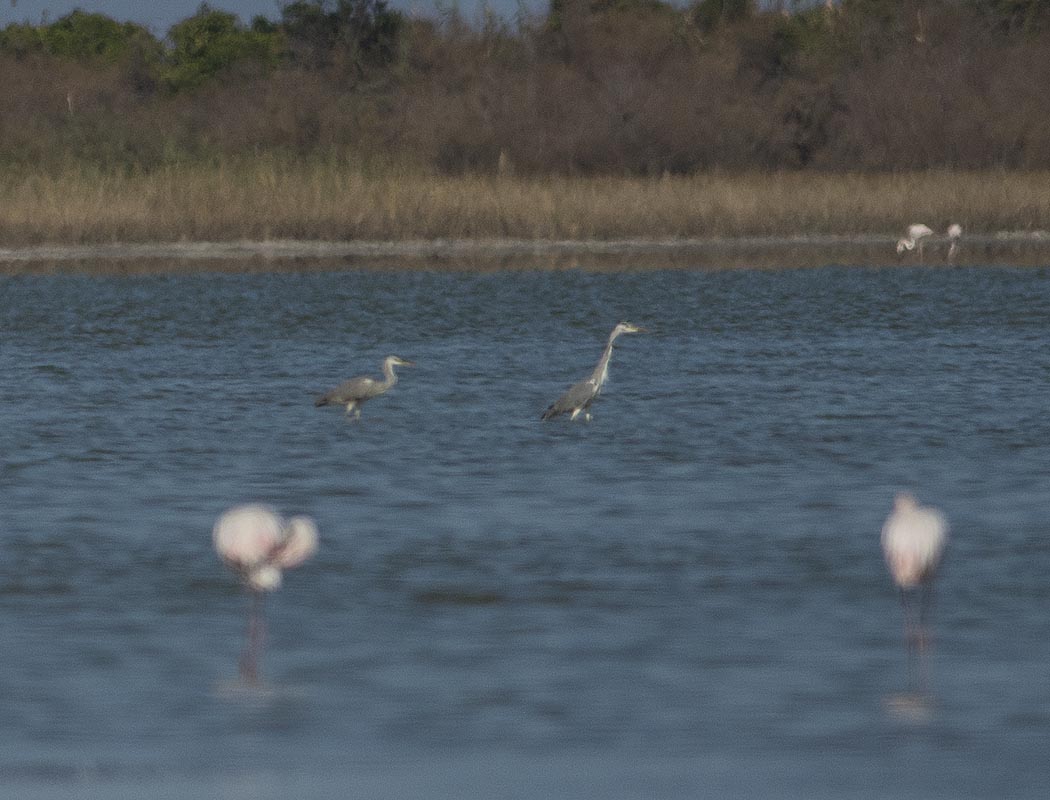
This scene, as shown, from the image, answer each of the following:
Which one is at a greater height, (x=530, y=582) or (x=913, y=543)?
(x=913, y=543)

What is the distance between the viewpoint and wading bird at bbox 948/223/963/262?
29.3 metres

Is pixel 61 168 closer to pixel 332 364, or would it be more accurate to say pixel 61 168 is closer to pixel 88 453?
pixel 332 364

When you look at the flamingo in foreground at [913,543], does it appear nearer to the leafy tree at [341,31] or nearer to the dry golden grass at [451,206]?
the dry golden grass at [451,206]

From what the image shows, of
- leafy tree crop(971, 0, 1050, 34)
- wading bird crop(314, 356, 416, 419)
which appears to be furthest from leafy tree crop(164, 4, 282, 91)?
wading bird crop(314, 356, 416, 419)

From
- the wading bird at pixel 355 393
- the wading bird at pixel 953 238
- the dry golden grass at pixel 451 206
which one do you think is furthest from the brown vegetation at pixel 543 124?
the wading bird at pixel 355 393

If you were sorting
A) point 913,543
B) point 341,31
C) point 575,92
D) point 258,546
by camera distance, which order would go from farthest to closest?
1. point 341,31
2. point 575,92
3. point 258,546
4. point 913,543

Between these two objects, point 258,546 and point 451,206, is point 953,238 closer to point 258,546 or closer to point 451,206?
point 451,206

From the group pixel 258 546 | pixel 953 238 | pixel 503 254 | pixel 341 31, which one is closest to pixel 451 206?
pixel 503 254

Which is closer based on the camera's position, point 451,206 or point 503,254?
point 451,206

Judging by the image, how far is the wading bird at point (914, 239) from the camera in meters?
28.3

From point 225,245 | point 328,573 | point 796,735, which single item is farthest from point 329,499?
point 225,245

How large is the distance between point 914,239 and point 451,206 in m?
5.84

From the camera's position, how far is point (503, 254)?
30.7 meters

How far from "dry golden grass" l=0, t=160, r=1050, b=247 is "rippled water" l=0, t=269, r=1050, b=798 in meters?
10.7
